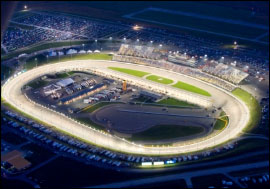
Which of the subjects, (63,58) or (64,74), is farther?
(63,58)

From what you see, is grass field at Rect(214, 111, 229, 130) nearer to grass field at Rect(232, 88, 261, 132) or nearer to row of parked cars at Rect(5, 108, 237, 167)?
grass field at Rect(232, 88, 261, 132)

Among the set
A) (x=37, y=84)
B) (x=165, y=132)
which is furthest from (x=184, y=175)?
(x=37, y=84)

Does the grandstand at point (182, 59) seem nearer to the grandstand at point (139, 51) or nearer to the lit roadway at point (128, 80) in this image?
the grandstand at point (139, 51)

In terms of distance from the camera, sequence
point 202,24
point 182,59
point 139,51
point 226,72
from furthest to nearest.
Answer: point 202,24, point 139,51, point 182,59, point 226,72

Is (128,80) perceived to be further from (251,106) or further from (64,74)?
(251,106)

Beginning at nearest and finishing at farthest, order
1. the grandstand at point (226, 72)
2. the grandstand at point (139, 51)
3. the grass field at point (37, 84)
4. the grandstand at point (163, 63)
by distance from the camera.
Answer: the grass field at point (37, 84)
the grandstand at point (163, 63)
the grandstand at point (226, 72)
the grandstand at point (139, 51)

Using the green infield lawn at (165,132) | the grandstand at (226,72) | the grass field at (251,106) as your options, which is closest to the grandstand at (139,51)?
the grandstand at (226,72)

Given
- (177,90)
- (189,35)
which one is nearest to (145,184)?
(177,90)

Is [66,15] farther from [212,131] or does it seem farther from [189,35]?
[212,131]
